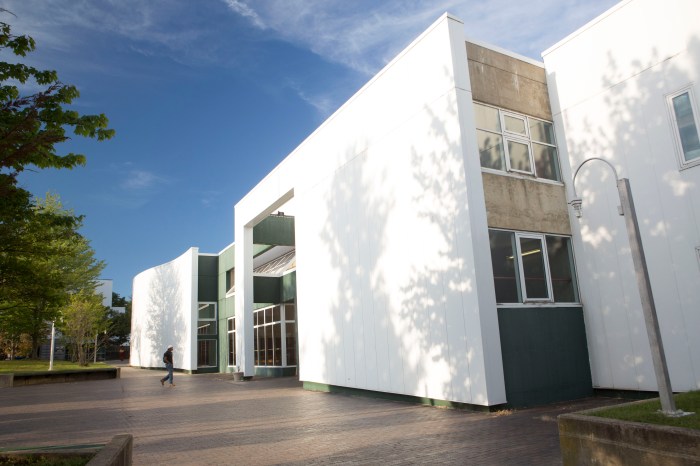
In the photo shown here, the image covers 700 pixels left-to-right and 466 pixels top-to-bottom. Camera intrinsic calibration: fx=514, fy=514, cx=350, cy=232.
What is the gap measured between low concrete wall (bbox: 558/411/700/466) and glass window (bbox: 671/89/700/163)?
22.6ft

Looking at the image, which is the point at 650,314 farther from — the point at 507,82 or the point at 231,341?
the point at 231,341

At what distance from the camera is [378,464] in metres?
6.70

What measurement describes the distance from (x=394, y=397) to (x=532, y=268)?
4.75 metres

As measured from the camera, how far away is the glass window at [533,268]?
11.7 m

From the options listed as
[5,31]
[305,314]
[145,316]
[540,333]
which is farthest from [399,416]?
[145,316]

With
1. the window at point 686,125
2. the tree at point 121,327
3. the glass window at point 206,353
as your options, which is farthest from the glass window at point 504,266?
the tree at point 121,327

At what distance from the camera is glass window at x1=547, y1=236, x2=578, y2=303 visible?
12133mm

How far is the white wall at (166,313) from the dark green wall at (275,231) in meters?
8.98

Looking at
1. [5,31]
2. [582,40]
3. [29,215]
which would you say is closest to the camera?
[5,31]

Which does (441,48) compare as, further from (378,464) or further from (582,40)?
(378,464)

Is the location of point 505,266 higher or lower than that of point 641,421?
higher

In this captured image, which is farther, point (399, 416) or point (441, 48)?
point (441, 48)

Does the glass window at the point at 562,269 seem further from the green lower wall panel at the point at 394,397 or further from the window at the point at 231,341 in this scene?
the window at the point at 231,341

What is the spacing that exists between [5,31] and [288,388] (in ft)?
45.8
